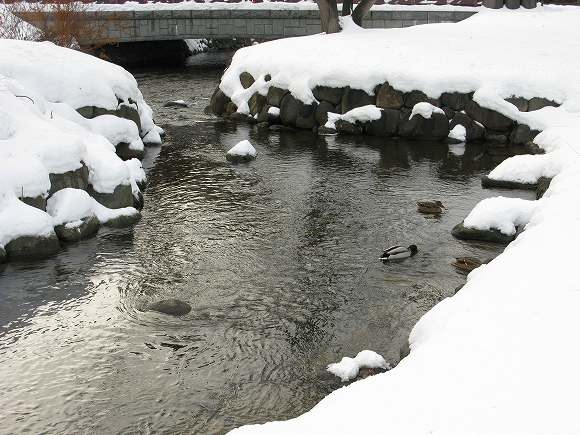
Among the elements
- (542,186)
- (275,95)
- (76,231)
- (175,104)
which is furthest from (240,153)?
(175,104)

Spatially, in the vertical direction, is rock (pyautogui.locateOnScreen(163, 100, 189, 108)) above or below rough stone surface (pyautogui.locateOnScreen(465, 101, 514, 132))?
below

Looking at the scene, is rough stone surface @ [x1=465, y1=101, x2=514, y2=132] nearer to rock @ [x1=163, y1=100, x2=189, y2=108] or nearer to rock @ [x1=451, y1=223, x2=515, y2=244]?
rock @ [x1=451, y1=223, x2=515, y2=244]

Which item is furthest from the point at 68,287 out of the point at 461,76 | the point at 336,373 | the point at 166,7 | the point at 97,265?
the point at 166,7

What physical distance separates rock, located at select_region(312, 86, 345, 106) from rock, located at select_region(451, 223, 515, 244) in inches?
435

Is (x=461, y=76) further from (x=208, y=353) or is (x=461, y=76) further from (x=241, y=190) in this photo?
(x=208, y=353)

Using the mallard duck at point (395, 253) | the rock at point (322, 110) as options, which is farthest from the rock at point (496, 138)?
the mallard duck at point (395, 253)

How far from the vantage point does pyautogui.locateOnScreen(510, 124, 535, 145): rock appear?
2212 cm

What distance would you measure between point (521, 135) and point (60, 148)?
14.4 meters

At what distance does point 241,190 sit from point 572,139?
9481 millimetres

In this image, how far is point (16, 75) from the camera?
18688 mm

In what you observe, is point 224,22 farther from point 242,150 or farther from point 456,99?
point 242,150

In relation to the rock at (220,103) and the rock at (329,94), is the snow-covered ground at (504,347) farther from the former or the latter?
the rock at (220,103)

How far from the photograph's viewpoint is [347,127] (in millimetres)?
23984

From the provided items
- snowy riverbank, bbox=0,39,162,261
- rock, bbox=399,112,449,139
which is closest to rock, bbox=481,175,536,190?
rock, bbox=399,112,449,139
